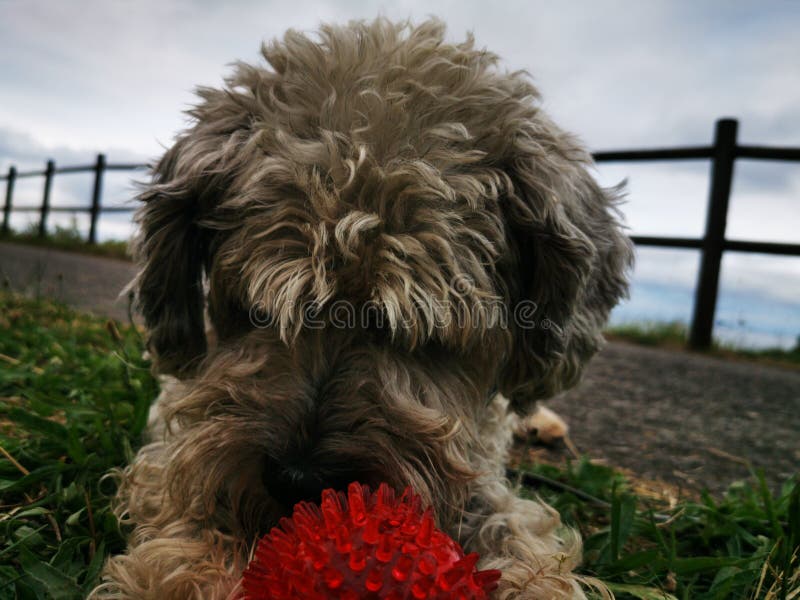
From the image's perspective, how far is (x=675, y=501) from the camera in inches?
132

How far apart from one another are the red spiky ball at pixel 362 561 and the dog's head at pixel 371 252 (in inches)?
20.9

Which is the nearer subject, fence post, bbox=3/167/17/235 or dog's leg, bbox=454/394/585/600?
dog's leg, bbox=454/394/585/600

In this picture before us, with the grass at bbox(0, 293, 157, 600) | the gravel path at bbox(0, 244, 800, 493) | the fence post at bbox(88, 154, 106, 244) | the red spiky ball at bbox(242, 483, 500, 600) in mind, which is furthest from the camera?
the fence post at bbox(88, 154, 106, 244)

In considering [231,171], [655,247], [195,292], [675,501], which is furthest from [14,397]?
[655,247]

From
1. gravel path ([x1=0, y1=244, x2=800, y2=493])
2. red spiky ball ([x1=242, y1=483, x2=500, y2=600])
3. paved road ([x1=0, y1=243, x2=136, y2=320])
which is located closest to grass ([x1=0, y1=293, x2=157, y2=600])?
gravel path ([x1=0, y1=244, x2=800, y2=493])

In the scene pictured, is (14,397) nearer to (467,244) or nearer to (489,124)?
(467,244)

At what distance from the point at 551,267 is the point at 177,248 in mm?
1582

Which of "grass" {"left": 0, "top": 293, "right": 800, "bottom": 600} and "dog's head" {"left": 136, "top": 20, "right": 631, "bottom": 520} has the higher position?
"dog's head" {"left": 136, "top": 20, "right": 631, "bottom": 520}

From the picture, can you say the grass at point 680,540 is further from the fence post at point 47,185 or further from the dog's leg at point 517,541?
the fence post at point 47,185

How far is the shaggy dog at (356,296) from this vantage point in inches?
83.5

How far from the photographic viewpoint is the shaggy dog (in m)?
2.12

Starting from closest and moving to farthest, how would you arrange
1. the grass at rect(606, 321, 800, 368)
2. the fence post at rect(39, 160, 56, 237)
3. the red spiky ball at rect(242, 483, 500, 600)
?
the red spiky ball at rect(242, 483, 500, 600) → the grass at rect(606, 321, 800, 368) → the fence post at rect(39, 160, 56, 237)

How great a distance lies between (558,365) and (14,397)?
9.10ft

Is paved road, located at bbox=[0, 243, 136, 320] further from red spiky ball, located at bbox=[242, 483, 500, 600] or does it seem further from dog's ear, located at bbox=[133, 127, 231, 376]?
red spiky ball, located at bbox=[242, 483, 500, 600]
